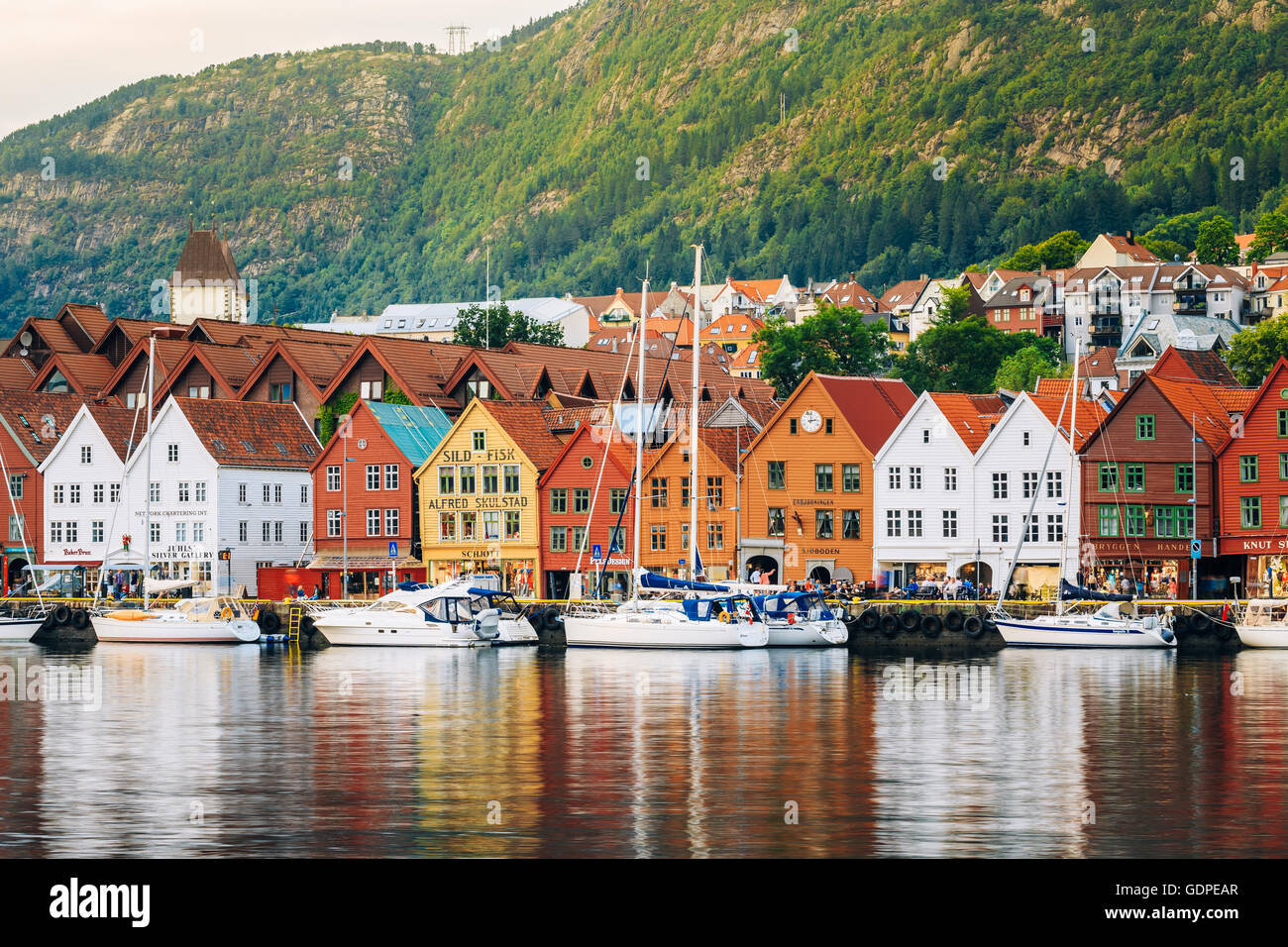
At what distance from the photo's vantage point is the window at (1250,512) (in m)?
98.1

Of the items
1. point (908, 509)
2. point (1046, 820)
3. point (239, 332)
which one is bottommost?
point (1046, 820)

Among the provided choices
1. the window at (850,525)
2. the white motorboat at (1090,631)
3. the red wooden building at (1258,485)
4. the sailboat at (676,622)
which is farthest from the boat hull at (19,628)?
the red wooden building at (1258,485)

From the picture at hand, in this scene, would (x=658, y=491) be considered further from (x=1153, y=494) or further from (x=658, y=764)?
(x=658, y=764)

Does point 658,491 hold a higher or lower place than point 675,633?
higher

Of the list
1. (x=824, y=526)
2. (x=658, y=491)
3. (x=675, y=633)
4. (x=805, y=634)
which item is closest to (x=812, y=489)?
(x=824, y=526)

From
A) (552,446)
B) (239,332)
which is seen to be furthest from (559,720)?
(239,332)

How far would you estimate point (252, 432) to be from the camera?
403 feet

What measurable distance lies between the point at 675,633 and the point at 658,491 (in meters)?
26.5

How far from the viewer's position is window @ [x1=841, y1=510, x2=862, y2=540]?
108 m

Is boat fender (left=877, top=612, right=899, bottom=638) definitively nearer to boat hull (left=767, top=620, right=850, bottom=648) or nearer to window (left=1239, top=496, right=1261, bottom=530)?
boat hull (left=767, top=620, right=850, bottom=648)
